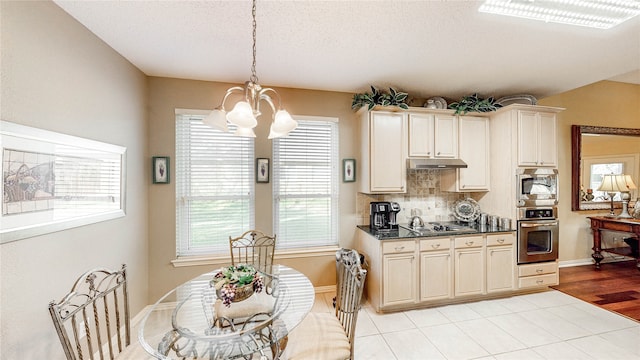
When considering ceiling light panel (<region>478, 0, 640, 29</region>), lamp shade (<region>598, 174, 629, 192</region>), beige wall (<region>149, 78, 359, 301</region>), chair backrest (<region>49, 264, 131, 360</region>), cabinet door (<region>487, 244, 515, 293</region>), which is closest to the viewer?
chair backrest (<region>49, 264, 131, 360</region>)

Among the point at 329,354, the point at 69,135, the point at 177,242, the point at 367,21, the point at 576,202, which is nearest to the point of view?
the point at 329,354

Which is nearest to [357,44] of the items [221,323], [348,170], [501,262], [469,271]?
[348,170]

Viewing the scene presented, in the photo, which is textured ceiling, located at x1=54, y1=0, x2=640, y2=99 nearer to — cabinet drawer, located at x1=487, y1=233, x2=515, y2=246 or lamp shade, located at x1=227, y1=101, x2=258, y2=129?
lamp shade, located at x1=227, y1=101, x2=258, y2=129

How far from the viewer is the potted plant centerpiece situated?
4.86ft

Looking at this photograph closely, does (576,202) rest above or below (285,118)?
below

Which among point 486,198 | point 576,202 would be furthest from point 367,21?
point 576,202

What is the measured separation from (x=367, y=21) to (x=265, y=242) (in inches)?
96.1

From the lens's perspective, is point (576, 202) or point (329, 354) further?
point (576, 202)

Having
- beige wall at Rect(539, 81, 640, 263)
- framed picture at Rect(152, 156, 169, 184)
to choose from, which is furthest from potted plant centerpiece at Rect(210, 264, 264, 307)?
beige wall at Rect(539, 81, 640, 263)

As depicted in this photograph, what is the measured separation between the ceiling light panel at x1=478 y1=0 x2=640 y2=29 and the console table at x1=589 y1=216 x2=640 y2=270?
3201mm

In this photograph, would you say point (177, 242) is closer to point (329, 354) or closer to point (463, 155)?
point (329, 354)

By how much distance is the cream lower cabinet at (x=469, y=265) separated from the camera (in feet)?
9.16

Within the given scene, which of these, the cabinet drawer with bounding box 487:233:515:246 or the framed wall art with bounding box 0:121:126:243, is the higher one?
the framed wall art with bounding box 0:121:126:243

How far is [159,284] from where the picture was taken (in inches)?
107
